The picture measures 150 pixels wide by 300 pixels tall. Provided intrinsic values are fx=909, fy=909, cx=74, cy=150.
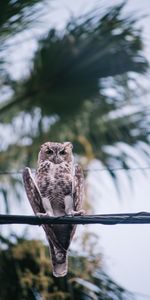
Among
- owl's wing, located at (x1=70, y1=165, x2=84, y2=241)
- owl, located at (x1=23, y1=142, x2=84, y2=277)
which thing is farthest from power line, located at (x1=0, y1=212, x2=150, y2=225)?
owl's wing, located at (x1=70, y1=165, x2=84, y2=241)

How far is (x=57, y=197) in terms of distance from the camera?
4.29 metres

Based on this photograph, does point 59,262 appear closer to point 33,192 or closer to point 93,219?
point 33,192

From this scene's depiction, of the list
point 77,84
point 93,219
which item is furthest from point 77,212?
point 77,84

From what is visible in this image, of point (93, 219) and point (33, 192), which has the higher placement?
point (93, 219)

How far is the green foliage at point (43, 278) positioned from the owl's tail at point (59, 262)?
66cm

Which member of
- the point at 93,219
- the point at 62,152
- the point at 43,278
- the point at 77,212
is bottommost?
the point at 43,278

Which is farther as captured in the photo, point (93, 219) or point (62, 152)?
point (62, 152)

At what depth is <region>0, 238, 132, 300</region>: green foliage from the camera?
4.91 m

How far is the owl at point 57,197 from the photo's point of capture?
166 inches

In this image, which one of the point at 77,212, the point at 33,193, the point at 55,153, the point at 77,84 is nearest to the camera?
the point at 77,212

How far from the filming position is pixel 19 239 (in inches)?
202

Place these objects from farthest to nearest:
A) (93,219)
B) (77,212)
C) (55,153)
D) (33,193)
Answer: (55,153), (33,193), (77,212), (93,219)

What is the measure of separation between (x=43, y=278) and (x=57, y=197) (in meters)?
0.76

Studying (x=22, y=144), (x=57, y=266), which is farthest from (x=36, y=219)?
(x=22, y=144)
